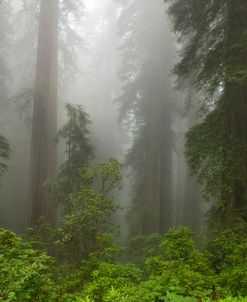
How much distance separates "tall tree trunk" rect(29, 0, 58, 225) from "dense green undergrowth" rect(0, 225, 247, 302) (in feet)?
14.8

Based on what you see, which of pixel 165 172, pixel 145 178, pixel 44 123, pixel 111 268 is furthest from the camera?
pixel 165 172

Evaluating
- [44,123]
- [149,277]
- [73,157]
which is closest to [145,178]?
[44,123]

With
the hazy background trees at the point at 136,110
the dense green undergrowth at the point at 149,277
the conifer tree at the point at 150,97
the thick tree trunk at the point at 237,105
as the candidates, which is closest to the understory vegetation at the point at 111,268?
the dense green undergrowth at the point at 149,277

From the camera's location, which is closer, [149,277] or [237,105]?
[149,277]

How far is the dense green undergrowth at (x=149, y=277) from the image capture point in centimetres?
440

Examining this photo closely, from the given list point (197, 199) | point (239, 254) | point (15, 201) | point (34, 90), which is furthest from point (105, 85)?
point (239, 254)

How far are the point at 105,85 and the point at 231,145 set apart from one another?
2322 cm

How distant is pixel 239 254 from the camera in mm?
5855

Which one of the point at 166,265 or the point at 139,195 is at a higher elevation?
the point at 139,195

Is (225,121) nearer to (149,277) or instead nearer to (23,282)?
(149,277)

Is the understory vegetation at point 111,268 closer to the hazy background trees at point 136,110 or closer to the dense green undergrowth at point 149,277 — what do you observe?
the dense green undergrowth at point 149,277

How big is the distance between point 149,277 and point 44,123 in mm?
7849

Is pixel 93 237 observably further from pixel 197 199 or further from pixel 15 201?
pixel 15 201

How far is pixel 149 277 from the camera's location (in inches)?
205
